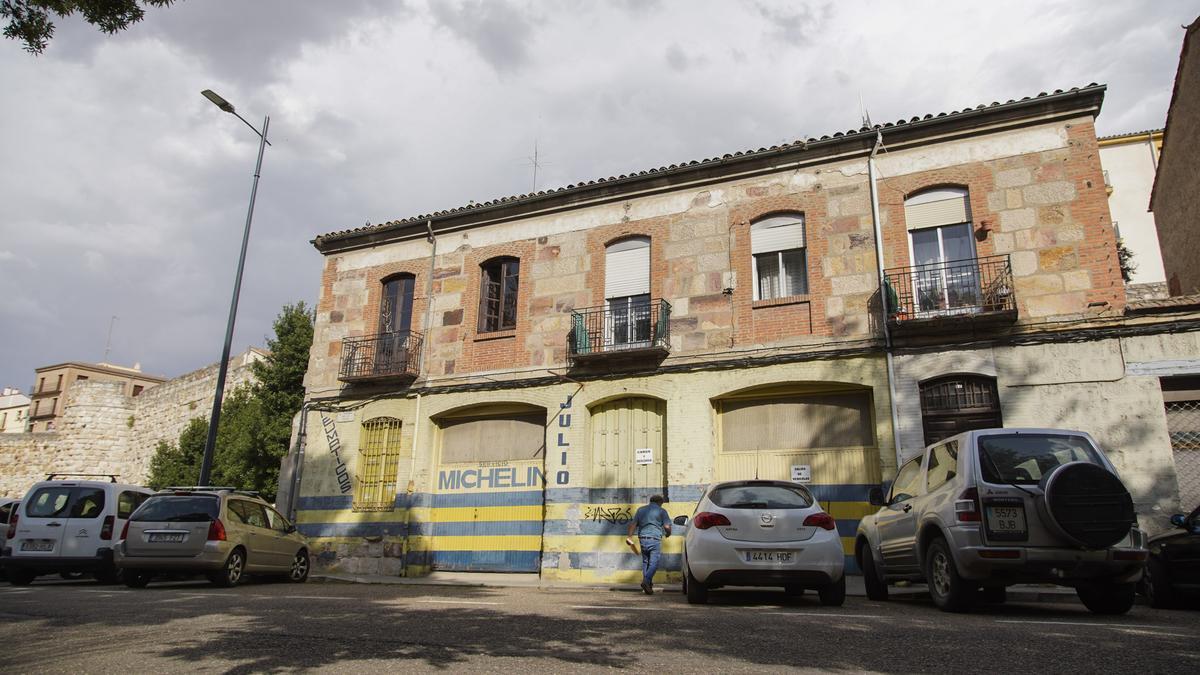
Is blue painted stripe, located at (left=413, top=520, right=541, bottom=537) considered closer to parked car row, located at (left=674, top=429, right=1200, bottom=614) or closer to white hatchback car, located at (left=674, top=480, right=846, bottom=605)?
parked car row, located at (left=674, top=429, right=1200, bottom=614)

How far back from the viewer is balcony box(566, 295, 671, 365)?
15453mm

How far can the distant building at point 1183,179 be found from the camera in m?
16.5

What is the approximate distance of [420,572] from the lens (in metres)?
16.5

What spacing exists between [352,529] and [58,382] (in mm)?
73058

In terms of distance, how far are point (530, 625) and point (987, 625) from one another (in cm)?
378

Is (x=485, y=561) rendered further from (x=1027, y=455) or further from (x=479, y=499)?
(x=1027, y=455)

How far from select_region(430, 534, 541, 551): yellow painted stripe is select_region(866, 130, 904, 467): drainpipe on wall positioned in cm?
727

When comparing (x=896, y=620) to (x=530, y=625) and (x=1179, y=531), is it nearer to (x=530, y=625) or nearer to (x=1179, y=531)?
(x=530, y=625)

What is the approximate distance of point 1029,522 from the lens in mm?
7105

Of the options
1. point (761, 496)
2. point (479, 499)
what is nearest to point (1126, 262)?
point (479, 499)

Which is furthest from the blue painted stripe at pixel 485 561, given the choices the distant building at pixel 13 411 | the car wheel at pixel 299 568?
the distant building at pixel 13 411

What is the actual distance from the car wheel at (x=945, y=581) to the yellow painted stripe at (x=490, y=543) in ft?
30.1

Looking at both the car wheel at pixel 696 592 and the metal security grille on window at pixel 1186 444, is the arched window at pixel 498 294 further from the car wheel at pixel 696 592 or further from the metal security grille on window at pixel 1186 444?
the metal security grille on window at pixel 1186 444

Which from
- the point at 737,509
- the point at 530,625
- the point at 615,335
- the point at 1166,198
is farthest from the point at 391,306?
the point at 1166,198
